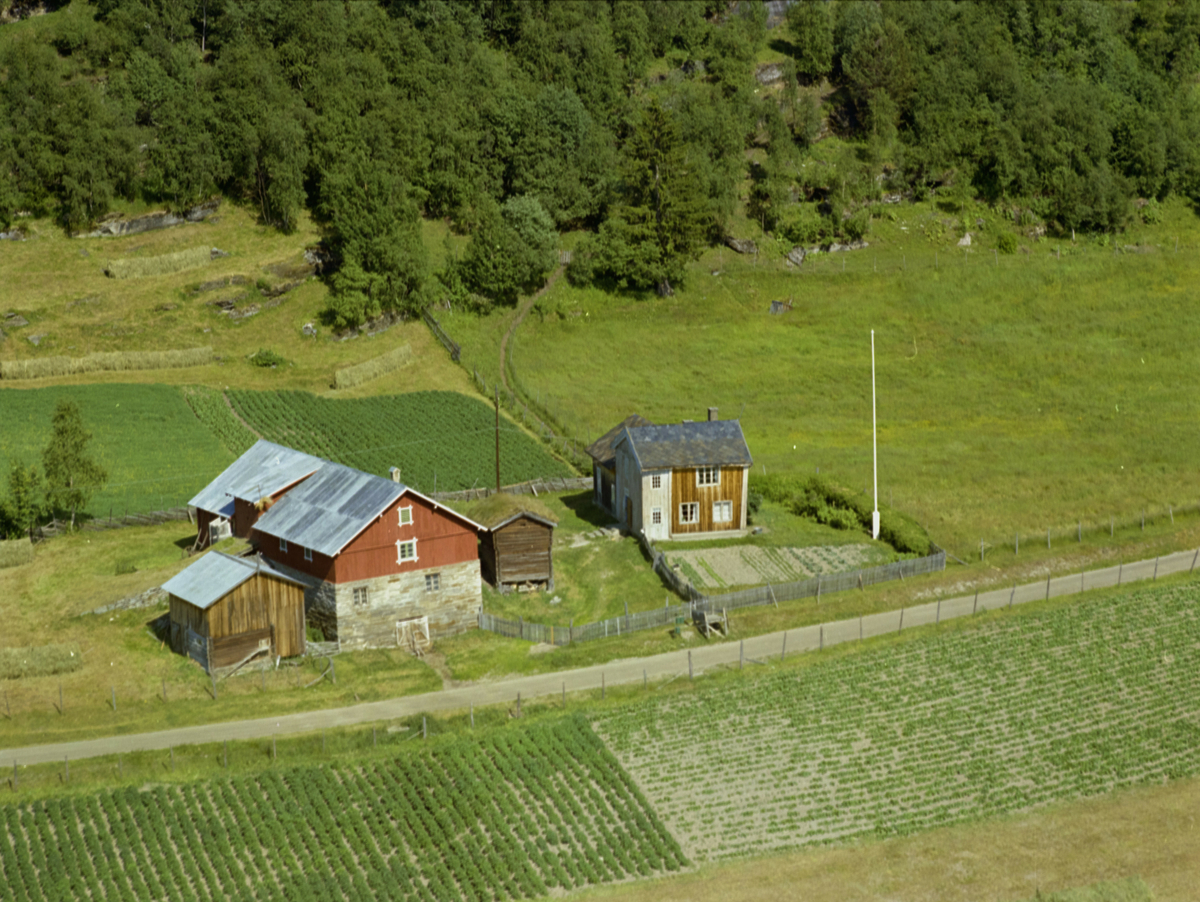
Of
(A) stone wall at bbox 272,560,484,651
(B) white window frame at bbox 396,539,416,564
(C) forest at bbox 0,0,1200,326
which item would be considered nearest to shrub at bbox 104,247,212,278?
(C) forest at bbox 0,0,1200,326

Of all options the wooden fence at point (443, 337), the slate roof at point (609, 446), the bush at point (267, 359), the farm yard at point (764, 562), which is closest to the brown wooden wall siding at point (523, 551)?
the farm yard at point (764, 562)

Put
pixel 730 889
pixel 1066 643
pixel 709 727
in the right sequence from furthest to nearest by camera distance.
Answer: pixel 1066 643, pixel 709 727, pixel 730 889

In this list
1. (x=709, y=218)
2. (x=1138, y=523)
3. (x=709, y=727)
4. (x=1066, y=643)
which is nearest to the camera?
(x=709, y=727)

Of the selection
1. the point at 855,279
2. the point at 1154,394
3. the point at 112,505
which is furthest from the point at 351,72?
the point at 1154,394

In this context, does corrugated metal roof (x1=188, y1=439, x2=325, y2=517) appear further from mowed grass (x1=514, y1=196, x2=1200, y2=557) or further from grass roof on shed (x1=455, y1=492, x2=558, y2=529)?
mowed grass (x1=514, y1=196, x2=1200, y2=557)

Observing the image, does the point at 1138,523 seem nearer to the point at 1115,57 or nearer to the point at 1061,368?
the point at 1061,368

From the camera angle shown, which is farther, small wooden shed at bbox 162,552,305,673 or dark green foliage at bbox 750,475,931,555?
dark green foliage at bbox 750,475,931,555

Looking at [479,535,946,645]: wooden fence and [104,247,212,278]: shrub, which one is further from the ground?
[104,247,212,278]: shrub

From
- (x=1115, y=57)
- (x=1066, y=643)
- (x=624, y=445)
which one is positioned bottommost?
(x=1066, y=643)

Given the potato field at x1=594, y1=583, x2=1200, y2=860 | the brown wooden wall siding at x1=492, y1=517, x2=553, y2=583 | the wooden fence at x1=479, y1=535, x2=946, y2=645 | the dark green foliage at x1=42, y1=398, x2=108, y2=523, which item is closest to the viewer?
the potato field at x1=594, y1=583, x2=1200, y2=860
